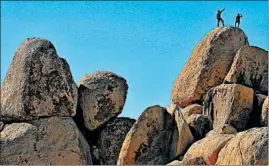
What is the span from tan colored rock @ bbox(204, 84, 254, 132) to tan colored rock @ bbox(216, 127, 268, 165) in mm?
2224

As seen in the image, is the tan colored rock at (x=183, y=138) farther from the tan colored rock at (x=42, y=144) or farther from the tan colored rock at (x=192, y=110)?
the tan colored rock at (x=42, y=144)

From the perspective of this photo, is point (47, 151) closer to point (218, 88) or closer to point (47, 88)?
point (47, 88)

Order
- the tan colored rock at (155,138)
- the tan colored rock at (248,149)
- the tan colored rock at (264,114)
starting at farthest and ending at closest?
1. the tan colored rock at (155,138)
2. the tan colored rock at (264,114)
3. the tan colored rock at (248,149)

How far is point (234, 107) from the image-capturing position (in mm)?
18094

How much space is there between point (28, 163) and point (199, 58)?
18.4 ft

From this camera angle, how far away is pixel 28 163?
57.7 feet

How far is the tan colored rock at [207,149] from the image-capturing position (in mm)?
16250

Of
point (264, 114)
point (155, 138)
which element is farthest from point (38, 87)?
point (264, 114)

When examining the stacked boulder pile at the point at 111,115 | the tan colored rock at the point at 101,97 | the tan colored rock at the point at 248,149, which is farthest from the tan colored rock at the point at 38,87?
the tan colored rock at the point at 248,149

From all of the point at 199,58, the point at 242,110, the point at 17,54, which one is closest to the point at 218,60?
the point at 199,58

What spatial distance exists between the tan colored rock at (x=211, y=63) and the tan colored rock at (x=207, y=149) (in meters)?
3.01

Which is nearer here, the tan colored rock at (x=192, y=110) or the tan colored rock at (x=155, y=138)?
the tan colored rock at (x=155, y=138)

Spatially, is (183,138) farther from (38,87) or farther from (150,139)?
(38,87)

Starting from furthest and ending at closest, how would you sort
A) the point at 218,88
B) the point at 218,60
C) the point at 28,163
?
the point at 218,60 → the point at 218,88 → the point at 28,163
